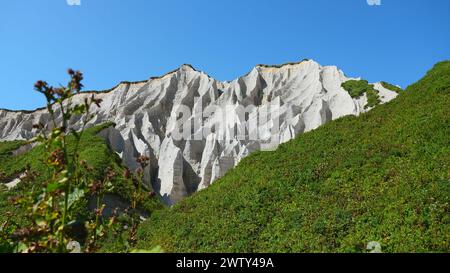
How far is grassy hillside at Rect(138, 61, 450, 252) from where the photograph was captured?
1605 cm

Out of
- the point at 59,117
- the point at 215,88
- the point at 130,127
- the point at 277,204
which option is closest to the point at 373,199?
the point at 277,204

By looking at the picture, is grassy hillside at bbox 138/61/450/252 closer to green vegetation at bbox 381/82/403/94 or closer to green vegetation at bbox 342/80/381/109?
green vegetation at bbox 342/80/381/109

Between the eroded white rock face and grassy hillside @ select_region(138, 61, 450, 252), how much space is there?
22.7 meters

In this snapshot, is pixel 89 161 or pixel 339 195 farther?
pixel 89 161

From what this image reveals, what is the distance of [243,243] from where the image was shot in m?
18.3

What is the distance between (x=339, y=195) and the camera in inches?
789

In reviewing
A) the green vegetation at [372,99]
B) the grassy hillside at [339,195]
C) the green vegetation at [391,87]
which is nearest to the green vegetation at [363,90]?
the green vegetation at [372,99]

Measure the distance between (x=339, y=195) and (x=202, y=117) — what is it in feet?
151

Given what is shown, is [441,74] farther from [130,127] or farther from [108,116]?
[108,116]

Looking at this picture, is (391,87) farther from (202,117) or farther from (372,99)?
(202,117)

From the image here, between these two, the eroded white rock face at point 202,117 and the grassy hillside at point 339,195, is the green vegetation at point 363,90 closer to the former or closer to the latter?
the eroded white rock face at point 202,117

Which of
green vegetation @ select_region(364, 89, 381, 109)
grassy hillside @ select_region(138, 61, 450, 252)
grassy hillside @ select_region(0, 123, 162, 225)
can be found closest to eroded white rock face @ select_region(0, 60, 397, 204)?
green vegetation @ select_region(364, 89, 381, 109)

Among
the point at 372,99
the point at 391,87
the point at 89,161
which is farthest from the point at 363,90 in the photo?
the point at 89,161

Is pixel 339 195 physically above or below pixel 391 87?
below
